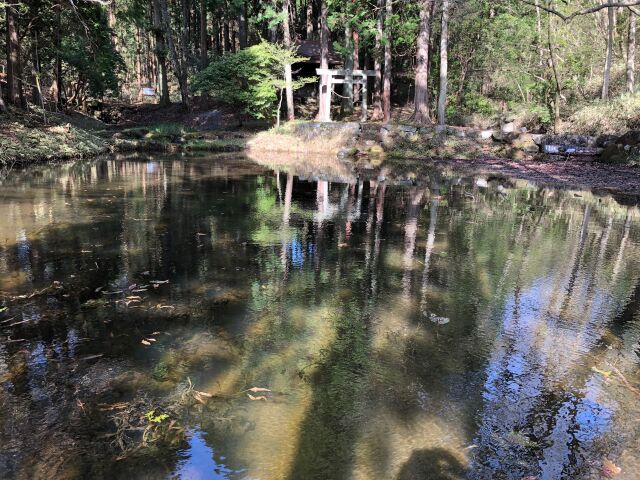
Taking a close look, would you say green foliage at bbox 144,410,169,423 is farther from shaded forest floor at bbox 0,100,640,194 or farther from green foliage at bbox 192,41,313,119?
green foliage at bbox 192,41,313,119

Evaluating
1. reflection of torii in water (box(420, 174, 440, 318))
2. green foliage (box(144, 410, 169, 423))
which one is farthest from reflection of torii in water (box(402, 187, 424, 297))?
green foliage (box(144, 410, 169, 423))

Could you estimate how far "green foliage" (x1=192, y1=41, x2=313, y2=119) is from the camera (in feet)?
76.2

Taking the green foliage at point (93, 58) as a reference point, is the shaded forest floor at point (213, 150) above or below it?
below

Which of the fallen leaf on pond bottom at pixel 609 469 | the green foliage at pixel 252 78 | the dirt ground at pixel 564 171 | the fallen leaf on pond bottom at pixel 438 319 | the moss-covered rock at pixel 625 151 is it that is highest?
the green foliage at pixel 252 78

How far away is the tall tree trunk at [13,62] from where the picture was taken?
1666cm

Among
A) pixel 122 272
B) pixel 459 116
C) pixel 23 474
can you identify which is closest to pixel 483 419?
pixel 23 474

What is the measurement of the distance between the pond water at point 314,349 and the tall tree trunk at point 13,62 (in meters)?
11.9

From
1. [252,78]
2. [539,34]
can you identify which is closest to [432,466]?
[539,34]

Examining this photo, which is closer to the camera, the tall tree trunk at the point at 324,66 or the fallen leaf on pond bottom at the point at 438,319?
the fallen leaf on pond bottom at the point at 438,319

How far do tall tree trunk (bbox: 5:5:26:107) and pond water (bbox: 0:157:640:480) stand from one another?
38.9ft

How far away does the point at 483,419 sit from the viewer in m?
3.08

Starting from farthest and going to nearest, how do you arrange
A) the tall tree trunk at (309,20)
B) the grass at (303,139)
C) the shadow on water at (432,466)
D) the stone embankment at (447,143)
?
the tall tree trunk at (309,20) → the grass at (303,139) → the stone embankment at (447,143) → the shadow on water at (432,466)

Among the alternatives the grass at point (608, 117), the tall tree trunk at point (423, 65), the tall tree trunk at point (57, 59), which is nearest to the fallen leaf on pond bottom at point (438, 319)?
the tall tree trunk at point (423, 65)

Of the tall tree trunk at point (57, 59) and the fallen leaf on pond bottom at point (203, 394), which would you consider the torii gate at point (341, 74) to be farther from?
the fallen leaf on pond bottom at point (203, 394)
